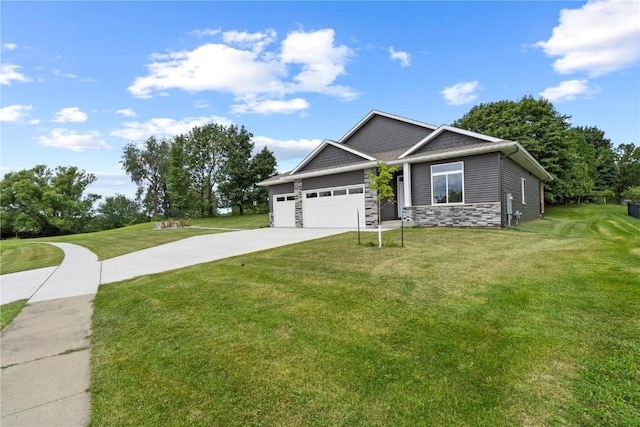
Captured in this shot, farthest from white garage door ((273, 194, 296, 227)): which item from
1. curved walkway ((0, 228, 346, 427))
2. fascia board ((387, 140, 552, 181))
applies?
curved walkway ((0, 228, 346, 427))

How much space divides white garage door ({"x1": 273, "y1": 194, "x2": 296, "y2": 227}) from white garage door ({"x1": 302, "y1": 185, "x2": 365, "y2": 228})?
144cm

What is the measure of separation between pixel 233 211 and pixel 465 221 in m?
28.2

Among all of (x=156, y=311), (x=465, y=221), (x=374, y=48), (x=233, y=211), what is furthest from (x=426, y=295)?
(x=233, y=211)

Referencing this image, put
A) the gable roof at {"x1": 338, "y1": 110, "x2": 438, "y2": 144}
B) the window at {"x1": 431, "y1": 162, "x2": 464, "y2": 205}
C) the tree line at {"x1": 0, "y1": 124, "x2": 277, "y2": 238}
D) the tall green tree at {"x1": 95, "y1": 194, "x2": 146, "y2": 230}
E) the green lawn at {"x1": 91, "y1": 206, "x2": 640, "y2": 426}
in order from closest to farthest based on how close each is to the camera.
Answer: the green lawn at {"x1": 91, "y1": 206, "x2": 640, "y2": 426}
the window at {"x1": 431, "y1": 162, "x2": 464, "y2": 205}
the gable roof at {"x1": 338, "y1": 110, "x2": 438, "y2": 144}
the tree line at {"x1": 0, "y1": 124, "x2": 277, "y2": 238}
the tall green tree at {"x1": 95, "y1": 194, "x2": 146, "y2": 230}

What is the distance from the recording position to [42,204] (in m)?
36.1

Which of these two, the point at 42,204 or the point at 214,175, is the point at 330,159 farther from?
the point at 42,204

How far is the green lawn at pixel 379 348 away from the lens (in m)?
2.16

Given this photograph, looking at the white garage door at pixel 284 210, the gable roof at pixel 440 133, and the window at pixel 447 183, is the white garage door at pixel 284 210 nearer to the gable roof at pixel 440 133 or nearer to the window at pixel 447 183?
the gable roof at pixel 440 133

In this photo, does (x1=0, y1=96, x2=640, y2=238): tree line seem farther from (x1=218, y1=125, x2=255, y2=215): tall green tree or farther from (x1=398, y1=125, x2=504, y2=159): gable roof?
(x1=398, y1=125, x2=504, y2=159): gable roof

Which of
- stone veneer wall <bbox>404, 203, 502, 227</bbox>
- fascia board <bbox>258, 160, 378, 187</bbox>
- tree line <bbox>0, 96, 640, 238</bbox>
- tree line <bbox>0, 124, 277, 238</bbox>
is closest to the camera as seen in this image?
stone veneer wall <bbox>404, 203, 502, 227</bbox>

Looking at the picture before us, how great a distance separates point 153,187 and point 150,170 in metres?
2.37

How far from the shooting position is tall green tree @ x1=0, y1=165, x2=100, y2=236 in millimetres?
35781

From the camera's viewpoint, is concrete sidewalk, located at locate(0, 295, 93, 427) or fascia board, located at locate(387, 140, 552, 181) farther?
fascia board, located at locate(387, 140, 552, 181)

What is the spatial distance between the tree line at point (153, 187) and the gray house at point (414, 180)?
44.9 feet
